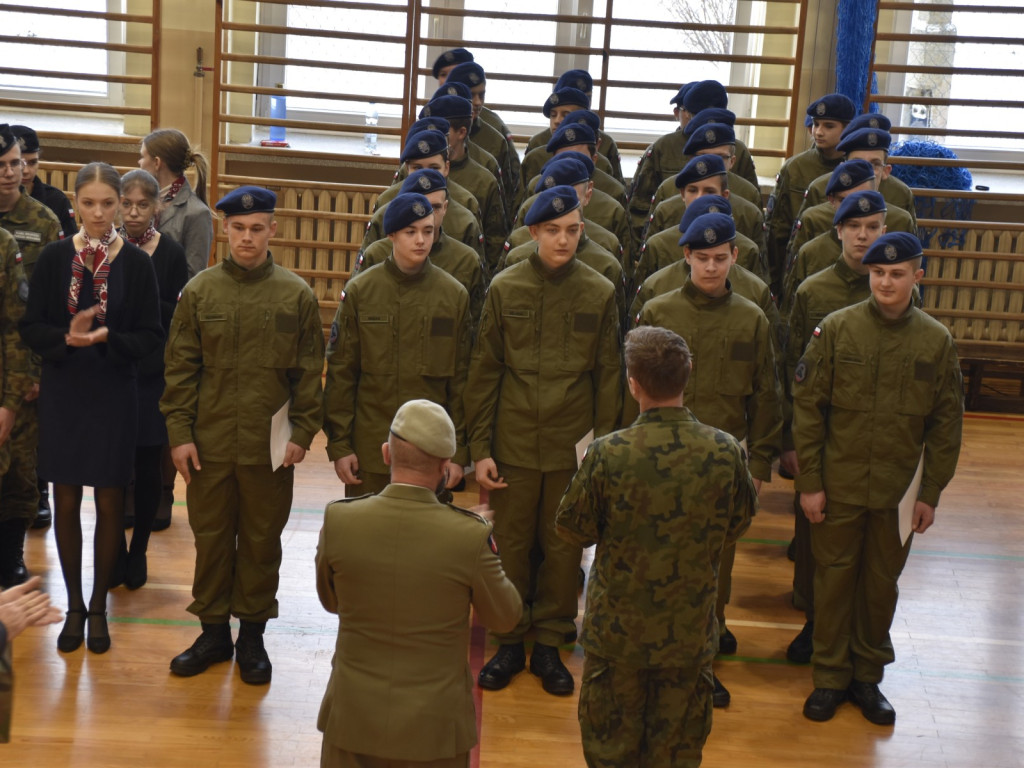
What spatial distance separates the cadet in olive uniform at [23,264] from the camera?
15.6 ft

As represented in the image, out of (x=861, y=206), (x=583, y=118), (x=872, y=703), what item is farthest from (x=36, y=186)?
(x=872, y=703)

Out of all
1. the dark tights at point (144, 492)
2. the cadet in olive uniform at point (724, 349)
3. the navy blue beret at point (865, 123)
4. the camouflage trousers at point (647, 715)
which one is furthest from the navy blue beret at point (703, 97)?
the camouflage trousers at point (647, 715)

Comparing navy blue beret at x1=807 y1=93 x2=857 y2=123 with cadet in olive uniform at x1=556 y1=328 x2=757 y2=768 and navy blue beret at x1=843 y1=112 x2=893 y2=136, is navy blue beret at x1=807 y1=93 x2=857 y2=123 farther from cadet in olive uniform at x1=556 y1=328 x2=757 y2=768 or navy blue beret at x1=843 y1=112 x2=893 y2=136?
cadet in olive uniform at x1=556 y1=328 x2=757 y2=768

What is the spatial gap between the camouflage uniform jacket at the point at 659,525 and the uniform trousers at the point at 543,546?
3.55 feet

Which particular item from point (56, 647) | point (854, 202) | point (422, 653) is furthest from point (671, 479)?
point (56, 647)

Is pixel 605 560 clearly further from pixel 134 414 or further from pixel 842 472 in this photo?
pixel 134 414

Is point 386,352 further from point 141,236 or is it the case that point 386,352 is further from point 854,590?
point 854,590

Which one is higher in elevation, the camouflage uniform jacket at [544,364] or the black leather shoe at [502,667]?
the camouflage uniform jacket at [544,364]

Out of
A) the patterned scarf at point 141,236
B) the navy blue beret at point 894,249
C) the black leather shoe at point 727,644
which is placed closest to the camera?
the navy blue beret at point 894,249

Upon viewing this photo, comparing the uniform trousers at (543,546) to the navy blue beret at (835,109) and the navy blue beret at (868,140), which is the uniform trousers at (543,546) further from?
the navy blue beret at (835,109)

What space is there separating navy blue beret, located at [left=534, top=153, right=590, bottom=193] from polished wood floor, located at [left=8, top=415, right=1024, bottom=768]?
→ 6.07 feet

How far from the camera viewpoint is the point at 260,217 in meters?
3.98

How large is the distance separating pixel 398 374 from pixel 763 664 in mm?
1720

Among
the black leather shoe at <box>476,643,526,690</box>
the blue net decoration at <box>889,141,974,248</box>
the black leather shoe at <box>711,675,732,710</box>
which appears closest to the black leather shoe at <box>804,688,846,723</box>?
the black leather shoe at <box>711,675,732,710</box>
